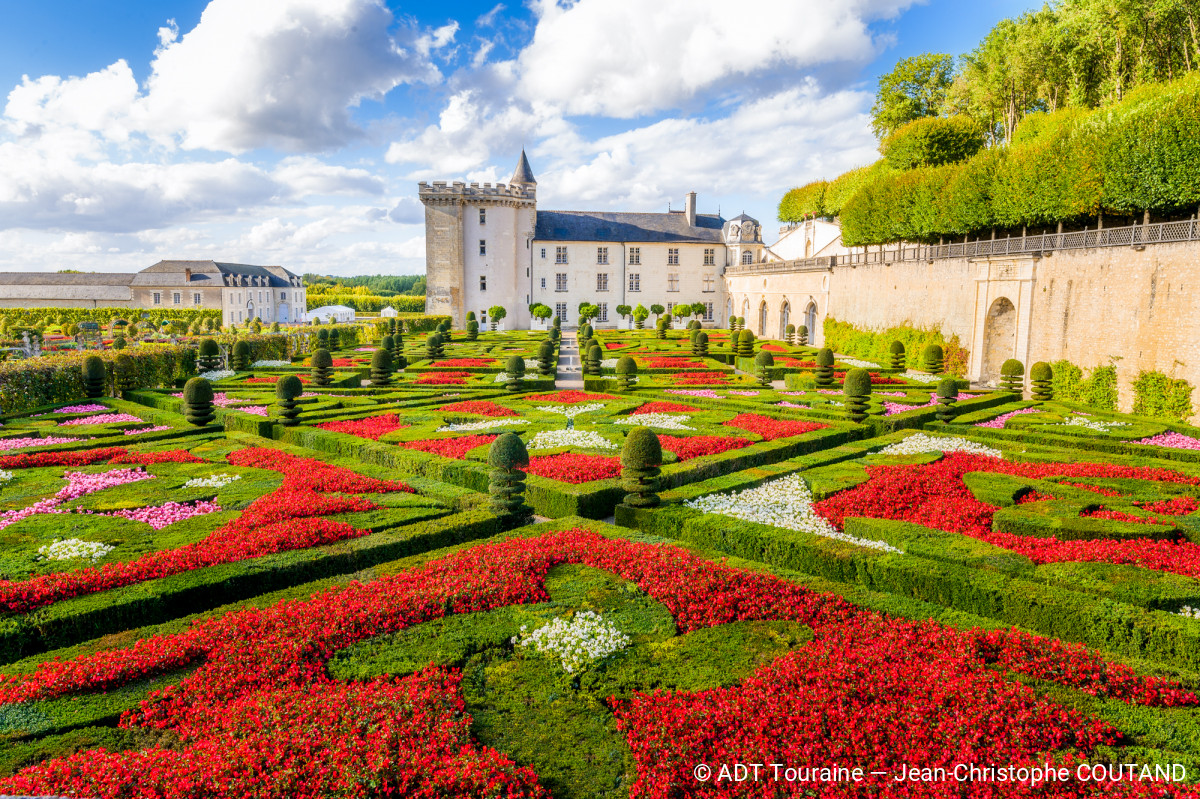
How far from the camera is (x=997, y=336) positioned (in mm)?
27859

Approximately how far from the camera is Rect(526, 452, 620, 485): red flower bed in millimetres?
11289

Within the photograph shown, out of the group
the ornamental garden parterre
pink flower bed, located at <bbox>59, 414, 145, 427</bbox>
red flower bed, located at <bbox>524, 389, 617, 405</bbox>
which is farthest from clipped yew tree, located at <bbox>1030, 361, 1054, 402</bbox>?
pink flower bed, located at <bbox>59, 414, 145, 427</bbox>

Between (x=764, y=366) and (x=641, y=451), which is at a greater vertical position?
(x=764, y=366)

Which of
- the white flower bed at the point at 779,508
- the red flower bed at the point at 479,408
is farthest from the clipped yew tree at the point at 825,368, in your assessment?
the white flower bed at the point at 779,508

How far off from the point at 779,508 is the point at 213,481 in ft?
29.2

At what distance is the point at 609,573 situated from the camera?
303 inches

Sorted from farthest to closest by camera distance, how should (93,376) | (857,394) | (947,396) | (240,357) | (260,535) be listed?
(240,357) → (93,376) → (947,396) → (857,394) → (260,535)

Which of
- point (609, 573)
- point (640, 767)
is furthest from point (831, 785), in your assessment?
point (609, 573)

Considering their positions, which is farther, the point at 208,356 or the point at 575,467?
the point at 208,356

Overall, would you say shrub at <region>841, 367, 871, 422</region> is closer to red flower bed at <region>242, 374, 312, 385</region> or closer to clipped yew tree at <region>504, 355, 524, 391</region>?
clipped yew tree at <region>504, 355, 524, 391</region>

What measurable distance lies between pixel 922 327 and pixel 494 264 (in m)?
33.5

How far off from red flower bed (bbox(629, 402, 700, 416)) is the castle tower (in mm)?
38450

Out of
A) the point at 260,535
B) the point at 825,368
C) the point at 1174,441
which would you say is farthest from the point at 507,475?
the point at 825,368

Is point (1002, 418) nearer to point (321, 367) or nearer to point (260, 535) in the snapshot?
point (260, 535)
